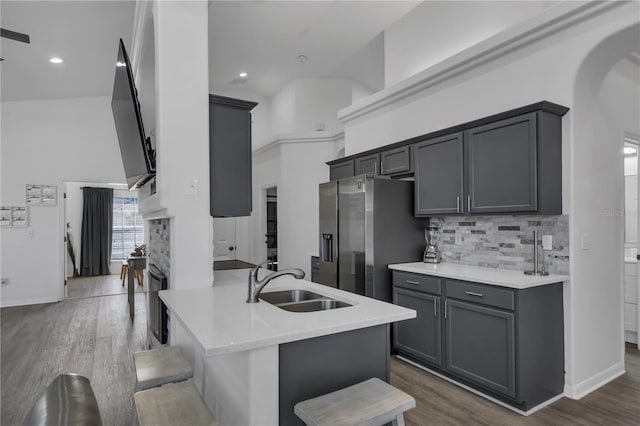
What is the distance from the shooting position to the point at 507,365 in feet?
8.25

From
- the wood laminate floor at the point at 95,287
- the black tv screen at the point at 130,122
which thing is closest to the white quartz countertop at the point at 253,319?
the black tv screen at the point at 130,122

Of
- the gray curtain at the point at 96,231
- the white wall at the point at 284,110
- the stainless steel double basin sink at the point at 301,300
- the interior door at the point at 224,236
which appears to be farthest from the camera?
the gray curtain at the point at 96,231

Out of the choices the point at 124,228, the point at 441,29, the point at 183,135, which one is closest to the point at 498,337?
the point at 183,135

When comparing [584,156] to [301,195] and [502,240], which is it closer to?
[502,240]

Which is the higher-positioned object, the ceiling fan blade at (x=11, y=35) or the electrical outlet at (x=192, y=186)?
the ceiling fan blade at (x=11, y=35)

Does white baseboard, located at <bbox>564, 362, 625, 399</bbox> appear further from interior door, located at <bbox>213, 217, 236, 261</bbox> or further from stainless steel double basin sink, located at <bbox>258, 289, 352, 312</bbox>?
interior door, located at <bbox>213, 217, 236, 261</bbox>

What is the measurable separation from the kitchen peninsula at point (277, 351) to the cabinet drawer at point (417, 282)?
1.24 meters

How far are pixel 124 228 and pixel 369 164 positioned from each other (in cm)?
774

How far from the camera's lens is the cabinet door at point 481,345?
2510 mm

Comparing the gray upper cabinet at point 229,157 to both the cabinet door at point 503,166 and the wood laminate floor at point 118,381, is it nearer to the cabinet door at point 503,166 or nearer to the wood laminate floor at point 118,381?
the wood laminate floor at point 118,381

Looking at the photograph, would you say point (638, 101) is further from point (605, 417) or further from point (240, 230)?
point (240, 230)

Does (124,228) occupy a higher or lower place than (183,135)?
lower

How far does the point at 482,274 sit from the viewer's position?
285 centimetres

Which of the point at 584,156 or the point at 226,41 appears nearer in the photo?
the point at 584,156
